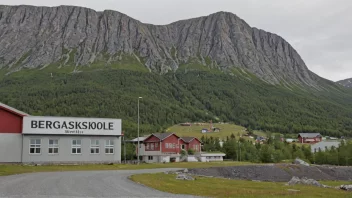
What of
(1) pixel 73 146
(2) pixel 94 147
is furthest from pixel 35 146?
(2) pixel 94 147

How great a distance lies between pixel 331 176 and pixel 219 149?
44.8 metres

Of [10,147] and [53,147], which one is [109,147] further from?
[10,147]

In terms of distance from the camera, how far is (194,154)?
10750 cm

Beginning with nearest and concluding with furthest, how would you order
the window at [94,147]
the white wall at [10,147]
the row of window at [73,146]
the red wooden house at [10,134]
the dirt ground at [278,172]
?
the white wall at [10,147] → the red wooden house at [10,134] → the row of window at [73,146] → the dirt ground at [278,172] → the window at [94,147]

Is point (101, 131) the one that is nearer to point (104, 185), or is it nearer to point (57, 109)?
point (104, 185)

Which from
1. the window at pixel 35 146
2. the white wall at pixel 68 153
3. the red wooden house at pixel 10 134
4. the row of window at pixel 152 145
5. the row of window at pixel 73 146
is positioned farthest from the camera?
the row of window at pixel 152 145

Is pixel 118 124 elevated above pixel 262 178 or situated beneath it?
elevated above

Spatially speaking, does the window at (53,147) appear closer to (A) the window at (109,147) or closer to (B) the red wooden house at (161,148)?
(A) the window at (109,147)

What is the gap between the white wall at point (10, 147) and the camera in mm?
60281

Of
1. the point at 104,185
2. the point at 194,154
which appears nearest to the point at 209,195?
the point at 104,185

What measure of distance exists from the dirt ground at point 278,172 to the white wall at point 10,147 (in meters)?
26.6

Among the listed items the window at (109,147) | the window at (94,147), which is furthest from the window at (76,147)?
the window at (109,147)

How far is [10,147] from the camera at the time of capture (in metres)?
61.0

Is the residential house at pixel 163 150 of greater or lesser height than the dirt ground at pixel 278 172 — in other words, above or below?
above
